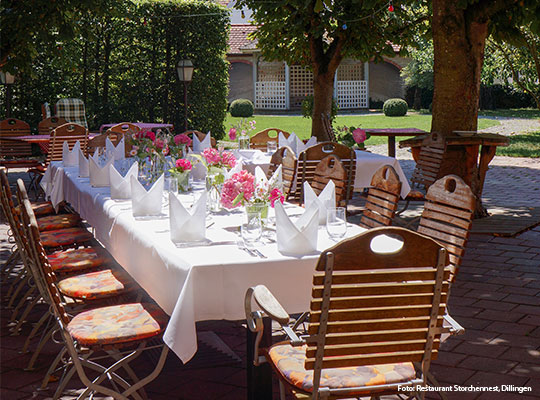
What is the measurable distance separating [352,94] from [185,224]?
33.1m

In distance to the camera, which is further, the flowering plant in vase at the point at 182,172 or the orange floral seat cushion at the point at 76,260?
the flowering plant in vase at the point at 182,172

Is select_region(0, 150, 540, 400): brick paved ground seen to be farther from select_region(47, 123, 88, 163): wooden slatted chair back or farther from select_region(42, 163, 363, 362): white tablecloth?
select_region(47, 123, 88, 163): wooden slatted chair back

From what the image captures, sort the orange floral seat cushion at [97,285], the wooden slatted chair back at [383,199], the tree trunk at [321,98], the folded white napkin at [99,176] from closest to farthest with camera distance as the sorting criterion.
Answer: the orange floral seat cushion at [97,285] < the wooden slatted chair back at [383,199] < the folded white napkin at [99,176] < the tree trunk at [321,98]

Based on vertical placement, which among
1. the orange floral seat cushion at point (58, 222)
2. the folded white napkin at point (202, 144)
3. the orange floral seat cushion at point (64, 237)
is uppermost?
the folded white napkin at point (202, 144)

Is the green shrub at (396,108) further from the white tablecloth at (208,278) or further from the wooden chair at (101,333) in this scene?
the wooden chair at (101,333)

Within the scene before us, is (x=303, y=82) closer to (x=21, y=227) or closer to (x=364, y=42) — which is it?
(x=364, y=42)

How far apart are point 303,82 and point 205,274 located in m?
33.7

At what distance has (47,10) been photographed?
6.00 metres

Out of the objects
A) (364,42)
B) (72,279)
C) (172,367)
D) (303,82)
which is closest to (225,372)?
(172,367)

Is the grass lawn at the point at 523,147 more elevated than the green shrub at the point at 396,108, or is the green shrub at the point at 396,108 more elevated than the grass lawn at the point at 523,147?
the green shrub at the point at 396,108

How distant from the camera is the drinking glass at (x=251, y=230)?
3055 mm

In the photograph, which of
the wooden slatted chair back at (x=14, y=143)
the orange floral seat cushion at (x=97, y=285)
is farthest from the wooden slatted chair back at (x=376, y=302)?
the wooden slatted chair back at (x=14, y=143)

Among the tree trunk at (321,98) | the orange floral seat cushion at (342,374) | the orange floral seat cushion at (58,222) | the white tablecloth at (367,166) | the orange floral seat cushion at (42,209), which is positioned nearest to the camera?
the orange floral seat cushion at (342,374)

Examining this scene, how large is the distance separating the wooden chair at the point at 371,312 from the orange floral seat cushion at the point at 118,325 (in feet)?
2.85
